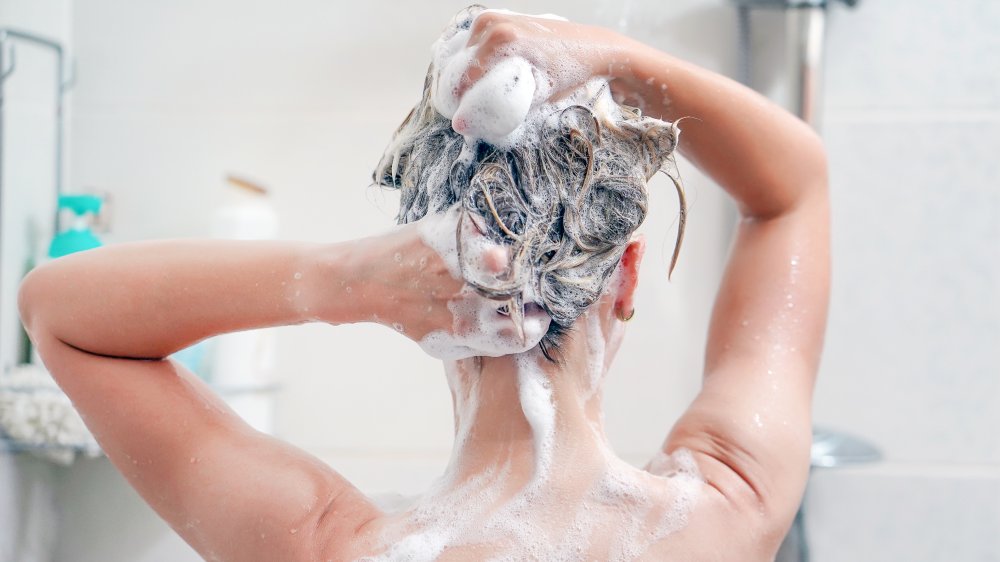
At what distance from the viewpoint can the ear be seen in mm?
807

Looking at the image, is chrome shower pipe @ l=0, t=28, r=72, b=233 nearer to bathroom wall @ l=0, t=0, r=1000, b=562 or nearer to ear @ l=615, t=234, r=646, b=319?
bathroom wall @ l=0, t=0, r=1000, b=562

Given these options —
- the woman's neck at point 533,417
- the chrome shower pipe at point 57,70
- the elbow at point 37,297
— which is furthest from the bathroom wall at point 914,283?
the chrome shower pipe at point 57,70

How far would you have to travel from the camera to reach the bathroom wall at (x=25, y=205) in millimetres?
1490

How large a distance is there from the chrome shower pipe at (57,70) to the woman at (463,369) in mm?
873

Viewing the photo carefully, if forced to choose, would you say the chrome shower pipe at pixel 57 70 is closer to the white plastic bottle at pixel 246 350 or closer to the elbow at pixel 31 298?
the white plastic bottle at pixel 246 350

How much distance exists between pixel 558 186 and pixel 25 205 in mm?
1209

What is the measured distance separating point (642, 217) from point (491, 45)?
19 centimetres

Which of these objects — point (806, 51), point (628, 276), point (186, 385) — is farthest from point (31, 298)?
point (806, 51)

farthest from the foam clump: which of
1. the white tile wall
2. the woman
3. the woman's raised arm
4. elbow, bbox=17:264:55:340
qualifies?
the white tile wall

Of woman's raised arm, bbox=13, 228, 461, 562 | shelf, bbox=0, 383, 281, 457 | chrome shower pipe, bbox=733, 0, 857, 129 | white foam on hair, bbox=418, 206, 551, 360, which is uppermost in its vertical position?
chrome shower pipe, bbox=733, 0, 857, 129

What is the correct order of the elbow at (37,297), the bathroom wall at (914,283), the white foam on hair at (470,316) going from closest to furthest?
1. the white foam on hair at (470,316)
2. the elbow at (37,297)
3. the bathroom wall at (914,283)

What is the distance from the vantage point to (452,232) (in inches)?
27.4

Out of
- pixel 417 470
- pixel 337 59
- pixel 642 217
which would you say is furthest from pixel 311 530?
pixel 337 59

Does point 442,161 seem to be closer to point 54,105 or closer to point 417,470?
point 417,470
